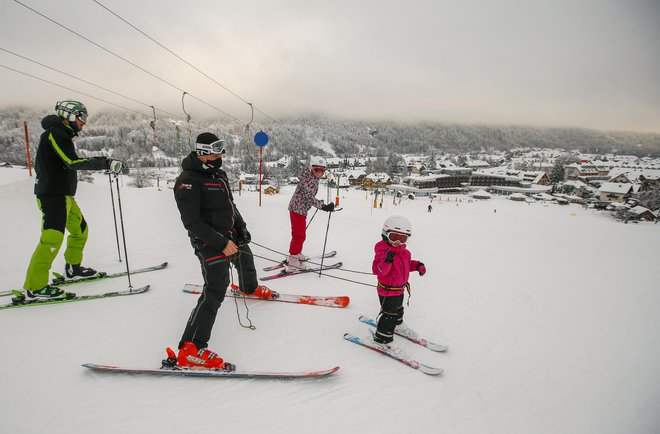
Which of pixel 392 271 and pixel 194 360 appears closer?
pixel 194 360

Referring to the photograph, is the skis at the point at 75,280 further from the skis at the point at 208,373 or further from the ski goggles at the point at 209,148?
the ski goggles at the point at 209,148

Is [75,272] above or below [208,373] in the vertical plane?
above

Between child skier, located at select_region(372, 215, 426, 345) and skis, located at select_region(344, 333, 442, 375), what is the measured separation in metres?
0.12

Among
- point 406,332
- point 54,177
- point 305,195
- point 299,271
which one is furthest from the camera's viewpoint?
point 299,271

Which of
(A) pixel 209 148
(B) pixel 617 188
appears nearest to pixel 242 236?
(A) pixel 209 148

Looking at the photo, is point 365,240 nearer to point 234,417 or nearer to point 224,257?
point 224,257

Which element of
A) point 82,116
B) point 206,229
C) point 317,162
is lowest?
point 206,229

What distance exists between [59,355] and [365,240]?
653 cm

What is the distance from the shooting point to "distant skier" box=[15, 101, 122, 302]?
3766mm

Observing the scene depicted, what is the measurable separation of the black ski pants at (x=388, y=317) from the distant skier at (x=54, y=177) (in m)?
3.84

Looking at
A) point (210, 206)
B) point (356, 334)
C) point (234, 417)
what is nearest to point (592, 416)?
point (356, 334)

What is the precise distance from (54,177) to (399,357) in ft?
16.5

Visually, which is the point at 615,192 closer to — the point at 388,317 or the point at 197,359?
the point at 388,317

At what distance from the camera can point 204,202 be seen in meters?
3.02
